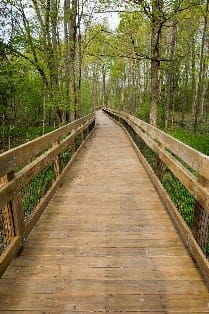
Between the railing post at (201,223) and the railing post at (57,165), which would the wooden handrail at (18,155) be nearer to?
the railing post at (57,165)

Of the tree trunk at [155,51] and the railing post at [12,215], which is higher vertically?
the tree trunk at [155,51]

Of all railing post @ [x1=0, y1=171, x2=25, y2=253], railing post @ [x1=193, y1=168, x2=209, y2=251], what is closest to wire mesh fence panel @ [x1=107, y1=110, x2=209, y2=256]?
railing post @ [x1=193, y1=168, x2=209, y2=251]

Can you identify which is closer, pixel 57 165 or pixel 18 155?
pixel 18 155

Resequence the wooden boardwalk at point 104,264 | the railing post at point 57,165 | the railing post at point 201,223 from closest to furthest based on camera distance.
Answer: the wooden boardwalk at point 104,264, the railing post at point 201,223, the railing post at point 57,165

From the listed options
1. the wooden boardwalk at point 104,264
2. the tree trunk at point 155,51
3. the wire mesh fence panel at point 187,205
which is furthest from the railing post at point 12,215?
the tree trunk at point 155,51

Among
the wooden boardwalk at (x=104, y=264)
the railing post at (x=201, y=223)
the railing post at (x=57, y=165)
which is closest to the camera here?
the wooden boardwalk at (x=104, y=264)

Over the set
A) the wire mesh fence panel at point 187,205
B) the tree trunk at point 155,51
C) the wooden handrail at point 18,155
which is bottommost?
Answer: the wire mesh fence panel at point 187,205

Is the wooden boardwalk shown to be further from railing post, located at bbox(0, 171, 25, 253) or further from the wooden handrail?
the wooden handrail

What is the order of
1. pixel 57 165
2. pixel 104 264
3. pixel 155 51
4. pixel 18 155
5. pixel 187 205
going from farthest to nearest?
pixel 155 51
pixel 187 205
pixel 57 165
pixel 18 155
pixel 104 264

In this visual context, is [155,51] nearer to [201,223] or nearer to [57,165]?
[57,165]

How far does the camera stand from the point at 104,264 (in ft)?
11.0

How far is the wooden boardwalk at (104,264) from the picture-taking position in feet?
9.04

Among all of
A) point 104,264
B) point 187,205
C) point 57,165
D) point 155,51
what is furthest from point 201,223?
point 155,51

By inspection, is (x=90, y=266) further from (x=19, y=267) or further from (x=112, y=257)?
(x=19, y=267)
